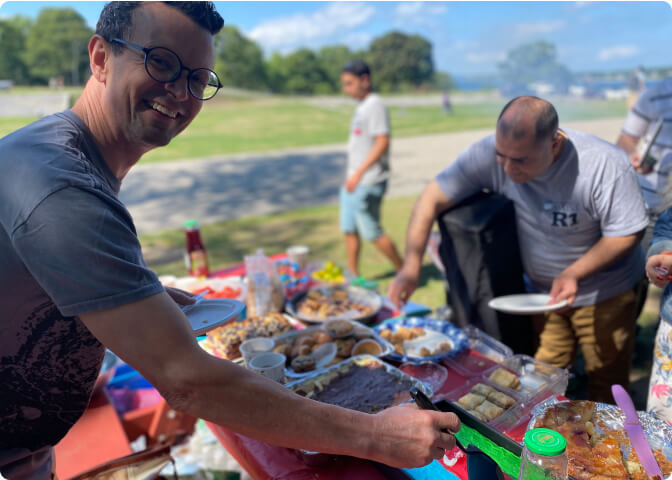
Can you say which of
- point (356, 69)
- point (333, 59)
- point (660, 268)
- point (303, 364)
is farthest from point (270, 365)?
point (333, 59)

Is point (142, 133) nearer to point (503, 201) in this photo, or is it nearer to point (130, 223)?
point (130, 223)

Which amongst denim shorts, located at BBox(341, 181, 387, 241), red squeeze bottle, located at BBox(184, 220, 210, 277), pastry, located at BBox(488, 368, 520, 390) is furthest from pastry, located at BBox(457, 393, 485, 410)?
denim shorts, located at BBox(341, 181, 387, 241)

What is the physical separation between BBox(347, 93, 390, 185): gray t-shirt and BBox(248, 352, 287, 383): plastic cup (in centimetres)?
313

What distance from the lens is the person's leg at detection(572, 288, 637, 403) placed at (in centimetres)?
242

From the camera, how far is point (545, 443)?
962mm

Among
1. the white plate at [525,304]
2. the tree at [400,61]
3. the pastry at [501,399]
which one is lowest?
the pastry at [501,399]

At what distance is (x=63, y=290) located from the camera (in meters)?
0.84

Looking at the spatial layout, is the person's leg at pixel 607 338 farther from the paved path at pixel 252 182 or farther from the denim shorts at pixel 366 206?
the paved path at pixel 252 182

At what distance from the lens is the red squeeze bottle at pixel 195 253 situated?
9.69ft

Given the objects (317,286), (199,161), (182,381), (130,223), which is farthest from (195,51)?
(199,161)

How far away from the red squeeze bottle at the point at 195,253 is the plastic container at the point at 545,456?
235 centimetres

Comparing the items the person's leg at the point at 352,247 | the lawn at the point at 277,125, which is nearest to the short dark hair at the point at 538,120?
the person's leg at the point at 352,247

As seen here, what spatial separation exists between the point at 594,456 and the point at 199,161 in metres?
13.3

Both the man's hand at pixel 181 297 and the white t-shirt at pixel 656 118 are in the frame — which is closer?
the man's hand at pixel 181 297
